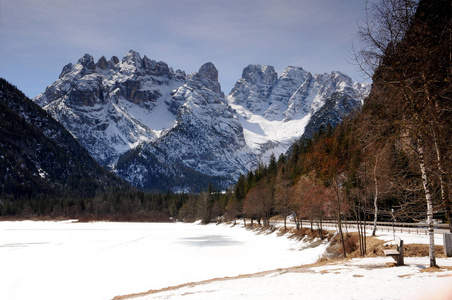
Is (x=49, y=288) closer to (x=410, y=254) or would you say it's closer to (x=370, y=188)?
(x=410, y=254)

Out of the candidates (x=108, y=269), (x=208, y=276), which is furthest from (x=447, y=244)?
(x=108, y=269)

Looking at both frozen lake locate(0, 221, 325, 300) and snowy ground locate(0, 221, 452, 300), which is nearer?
snowy ground locate(0, 221, 452, 300)

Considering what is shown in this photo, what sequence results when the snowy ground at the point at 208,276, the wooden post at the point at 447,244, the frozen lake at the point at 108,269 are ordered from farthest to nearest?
the frozen lake at the point at 108,269
the wooden post at the point at 447,244
the snowy ground at the point at 208,276

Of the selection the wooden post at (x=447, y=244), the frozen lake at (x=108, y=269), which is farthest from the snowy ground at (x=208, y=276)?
the wooden post at (x=447, y=244)

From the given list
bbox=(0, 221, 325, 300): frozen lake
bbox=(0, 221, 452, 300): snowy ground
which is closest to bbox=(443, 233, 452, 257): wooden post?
bbox=(0, 221, 452, 300): snowy ground

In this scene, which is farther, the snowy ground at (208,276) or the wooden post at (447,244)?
the wooden post at (447,244)

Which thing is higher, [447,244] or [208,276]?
[447,244]

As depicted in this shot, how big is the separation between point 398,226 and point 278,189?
30341 millimetres

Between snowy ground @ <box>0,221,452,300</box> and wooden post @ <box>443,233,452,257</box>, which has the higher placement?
wooden post @ <box>443,233,452,257</box>

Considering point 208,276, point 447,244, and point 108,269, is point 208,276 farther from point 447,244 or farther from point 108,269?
point 447,244

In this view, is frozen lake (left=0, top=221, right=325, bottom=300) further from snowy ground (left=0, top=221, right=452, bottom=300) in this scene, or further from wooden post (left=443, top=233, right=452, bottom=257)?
wooden post (left=443, top=233, right=452, bottom=257)

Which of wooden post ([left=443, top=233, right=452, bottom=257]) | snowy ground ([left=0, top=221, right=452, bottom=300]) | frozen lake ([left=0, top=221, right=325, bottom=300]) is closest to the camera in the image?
snowy ground ([left=0, top=221, right=452, bottom=300])

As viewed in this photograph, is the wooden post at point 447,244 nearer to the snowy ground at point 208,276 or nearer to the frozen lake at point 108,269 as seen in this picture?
the snowy ground at point 208,276

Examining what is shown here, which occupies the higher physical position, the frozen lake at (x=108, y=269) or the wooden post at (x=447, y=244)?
the wooden post at (x=447, y=244)
